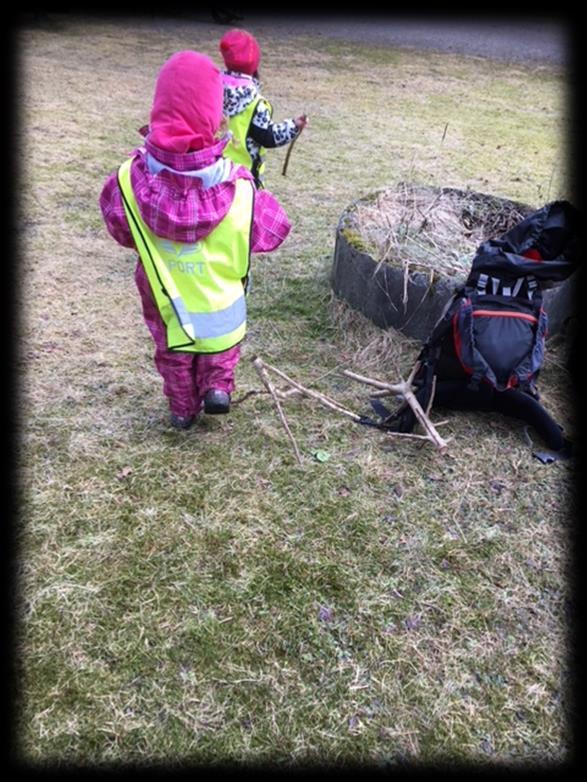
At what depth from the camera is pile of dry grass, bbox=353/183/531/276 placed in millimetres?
3791

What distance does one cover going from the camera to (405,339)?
12.2ft

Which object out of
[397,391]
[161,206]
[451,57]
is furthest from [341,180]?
[451,57]

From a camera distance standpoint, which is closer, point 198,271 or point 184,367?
point 198,271

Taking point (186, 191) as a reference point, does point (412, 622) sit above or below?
below

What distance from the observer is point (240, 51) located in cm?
369

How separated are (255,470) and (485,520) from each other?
102 cm

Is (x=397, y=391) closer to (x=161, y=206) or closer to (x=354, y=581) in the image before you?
(x=354, y=581)

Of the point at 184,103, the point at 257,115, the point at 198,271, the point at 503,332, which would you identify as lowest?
the point at 503,332

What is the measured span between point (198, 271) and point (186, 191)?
31cm

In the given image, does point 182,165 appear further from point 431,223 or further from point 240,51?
point 431,223

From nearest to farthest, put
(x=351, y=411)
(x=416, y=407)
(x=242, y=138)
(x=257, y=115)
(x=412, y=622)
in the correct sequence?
(x=412, y=622)
(x=416, y=407)
(x=351, y=411)
(x=257, y=115)
(x=242, y=138)

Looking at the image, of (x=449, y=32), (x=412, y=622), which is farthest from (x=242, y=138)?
(x=449, y=32)

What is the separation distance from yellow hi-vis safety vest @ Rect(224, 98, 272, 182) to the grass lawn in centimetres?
83

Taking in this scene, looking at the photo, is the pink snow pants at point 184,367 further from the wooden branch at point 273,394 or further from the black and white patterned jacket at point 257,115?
the black and white patterned jacket at point 257,115
